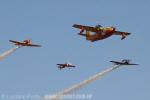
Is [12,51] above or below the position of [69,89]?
above

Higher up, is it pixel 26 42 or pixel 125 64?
pixel 26 42

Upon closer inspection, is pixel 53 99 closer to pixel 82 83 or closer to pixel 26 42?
pixel 82 83

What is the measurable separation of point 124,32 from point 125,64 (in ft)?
32.9

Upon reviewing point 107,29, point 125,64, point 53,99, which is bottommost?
point 53,99

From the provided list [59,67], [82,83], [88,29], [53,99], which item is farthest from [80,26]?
[59,67]

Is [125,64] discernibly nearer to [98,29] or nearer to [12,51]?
[98,29]

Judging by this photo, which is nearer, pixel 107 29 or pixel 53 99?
pixel 53 99

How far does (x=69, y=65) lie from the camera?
16200 cm

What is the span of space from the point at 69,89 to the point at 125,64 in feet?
94.2

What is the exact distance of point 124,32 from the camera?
127 m

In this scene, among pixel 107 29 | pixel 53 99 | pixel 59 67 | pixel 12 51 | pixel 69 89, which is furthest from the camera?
pixel 59 67

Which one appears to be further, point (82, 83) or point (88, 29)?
point (88, 29)

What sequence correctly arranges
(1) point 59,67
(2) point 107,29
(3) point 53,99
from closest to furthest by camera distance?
1. (3) point 53,99
2. (2) point 107,29
3. (1) point 59,67

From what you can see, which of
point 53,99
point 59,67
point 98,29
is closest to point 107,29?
point 98,29
